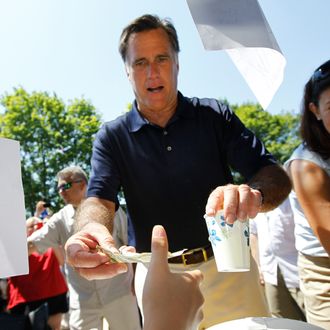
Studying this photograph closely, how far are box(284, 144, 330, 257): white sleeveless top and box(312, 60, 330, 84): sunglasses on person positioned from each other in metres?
0.32

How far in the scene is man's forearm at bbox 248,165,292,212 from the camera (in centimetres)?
153

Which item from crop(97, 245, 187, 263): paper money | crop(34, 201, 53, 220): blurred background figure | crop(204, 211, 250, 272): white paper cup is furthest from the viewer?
crop(34, 201, 53, 220): blurred background figure

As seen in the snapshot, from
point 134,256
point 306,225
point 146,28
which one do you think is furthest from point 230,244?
point 146,28

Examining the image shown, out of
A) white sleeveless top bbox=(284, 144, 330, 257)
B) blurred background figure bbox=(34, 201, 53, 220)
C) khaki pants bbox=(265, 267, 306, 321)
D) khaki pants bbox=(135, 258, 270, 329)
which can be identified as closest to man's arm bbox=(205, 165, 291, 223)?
white sleeveless top bbox=(284, 144, 330, 257)

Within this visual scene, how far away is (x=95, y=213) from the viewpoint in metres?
1.76

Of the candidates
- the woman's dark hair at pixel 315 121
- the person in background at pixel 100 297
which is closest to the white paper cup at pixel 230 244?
the woman's dark hair at pixel 315 121

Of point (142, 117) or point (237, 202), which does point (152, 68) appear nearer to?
point (142, 117)

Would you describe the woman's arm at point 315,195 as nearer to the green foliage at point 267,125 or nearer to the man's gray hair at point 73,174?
the man's gray hair at point 73,174

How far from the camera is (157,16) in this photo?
7.21 ft

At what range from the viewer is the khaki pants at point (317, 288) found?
1.84 m

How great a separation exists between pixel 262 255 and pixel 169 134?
2577 mm

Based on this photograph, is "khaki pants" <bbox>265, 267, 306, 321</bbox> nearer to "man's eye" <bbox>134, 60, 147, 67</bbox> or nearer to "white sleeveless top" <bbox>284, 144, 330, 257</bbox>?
"white sleeveless top" <bbox>284, 144, 330, 257</bbox>

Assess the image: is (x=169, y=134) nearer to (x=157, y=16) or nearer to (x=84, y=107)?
(x=157, y=16)

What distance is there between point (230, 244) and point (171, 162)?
915 mm
